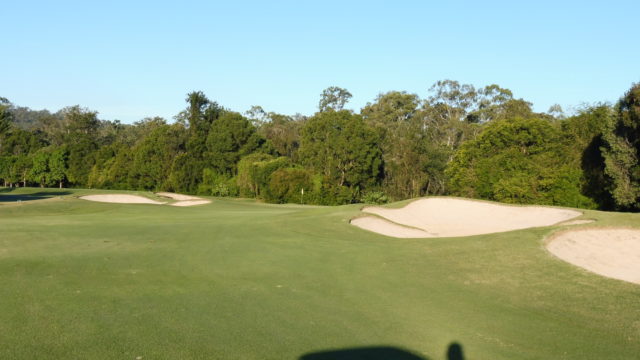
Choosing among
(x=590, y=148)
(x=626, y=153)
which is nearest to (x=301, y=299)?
(x=626, y=153)

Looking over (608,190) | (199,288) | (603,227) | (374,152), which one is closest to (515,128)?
(608,190)

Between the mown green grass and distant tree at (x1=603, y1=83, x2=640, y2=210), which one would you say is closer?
the mown green grass

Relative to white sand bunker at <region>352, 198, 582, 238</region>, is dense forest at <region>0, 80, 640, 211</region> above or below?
above

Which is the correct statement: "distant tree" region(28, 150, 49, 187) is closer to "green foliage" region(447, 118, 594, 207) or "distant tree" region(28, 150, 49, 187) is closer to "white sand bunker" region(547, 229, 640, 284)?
"green foliage" region(447, 118, 594, 207)

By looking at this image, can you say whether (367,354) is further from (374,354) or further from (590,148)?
(590,148)

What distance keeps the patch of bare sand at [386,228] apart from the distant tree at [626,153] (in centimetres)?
1634

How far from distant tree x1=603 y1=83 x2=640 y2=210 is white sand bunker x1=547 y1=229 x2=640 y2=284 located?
673 inches

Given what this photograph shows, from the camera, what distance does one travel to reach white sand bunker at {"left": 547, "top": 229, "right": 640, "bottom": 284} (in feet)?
34.1

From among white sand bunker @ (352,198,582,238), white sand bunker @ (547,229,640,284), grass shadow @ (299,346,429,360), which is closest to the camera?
grass shadow @ (299,346,429,360)

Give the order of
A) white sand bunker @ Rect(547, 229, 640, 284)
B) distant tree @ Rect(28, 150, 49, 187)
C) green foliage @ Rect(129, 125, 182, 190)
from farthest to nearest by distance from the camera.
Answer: distant tree @ Rect(28, 150, 49, 187) < green foliage @ Rect(129, 125, 182, 190) < white sand bunker @ Rect(547, 229, 640, 284)

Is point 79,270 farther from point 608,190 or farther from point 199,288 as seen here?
point 608,190

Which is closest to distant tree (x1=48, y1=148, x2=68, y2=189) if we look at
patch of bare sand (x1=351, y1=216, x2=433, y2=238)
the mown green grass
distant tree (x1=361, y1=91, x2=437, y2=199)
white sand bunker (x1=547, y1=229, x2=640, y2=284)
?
distant tree (x1=361, y1=91, x2=437, y2=199)

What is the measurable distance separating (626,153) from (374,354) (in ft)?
90.4

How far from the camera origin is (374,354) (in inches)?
225
